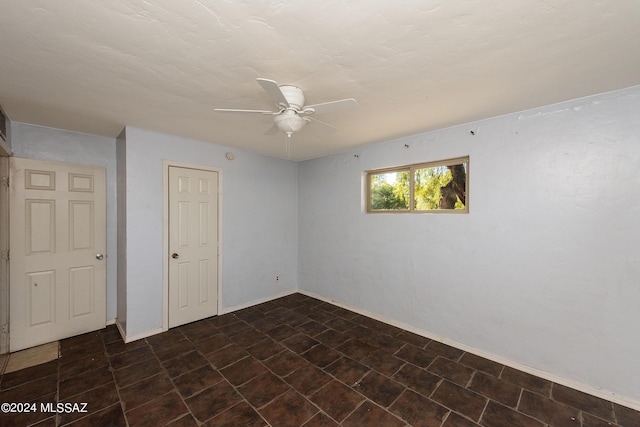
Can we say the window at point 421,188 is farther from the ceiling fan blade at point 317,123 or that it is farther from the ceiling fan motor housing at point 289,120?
the ceiling fan motor housing at point 289,120

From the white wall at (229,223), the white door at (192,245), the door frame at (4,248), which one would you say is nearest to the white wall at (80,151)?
the door frame at (4,248)

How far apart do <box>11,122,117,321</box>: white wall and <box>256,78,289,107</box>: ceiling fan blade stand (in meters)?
2.82

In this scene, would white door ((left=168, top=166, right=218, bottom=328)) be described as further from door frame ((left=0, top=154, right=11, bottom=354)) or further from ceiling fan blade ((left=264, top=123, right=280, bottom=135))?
door frame ((left=0, top=154, right=11, bottom=354))

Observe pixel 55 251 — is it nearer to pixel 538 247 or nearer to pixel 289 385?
pixel 289 385

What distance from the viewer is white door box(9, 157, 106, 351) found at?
2.70 meters

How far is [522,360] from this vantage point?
7.86 feet

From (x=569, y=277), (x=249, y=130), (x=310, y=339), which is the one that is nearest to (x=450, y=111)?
(x=569, y=277)

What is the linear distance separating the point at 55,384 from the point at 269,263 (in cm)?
259

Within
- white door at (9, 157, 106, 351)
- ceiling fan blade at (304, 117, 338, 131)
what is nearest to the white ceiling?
ceiling fan blade at (304, 117, 338, 131)

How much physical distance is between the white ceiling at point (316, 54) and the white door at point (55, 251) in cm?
77

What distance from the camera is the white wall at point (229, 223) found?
9.60 feet

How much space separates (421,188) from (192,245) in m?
3.07

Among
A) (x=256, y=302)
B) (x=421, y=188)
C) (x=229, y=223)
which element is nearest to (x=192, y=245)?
(x=229, y=223)

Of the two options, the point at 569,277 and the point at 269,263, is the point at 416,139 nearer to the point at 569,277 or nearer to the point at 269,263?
the point at 569,277
